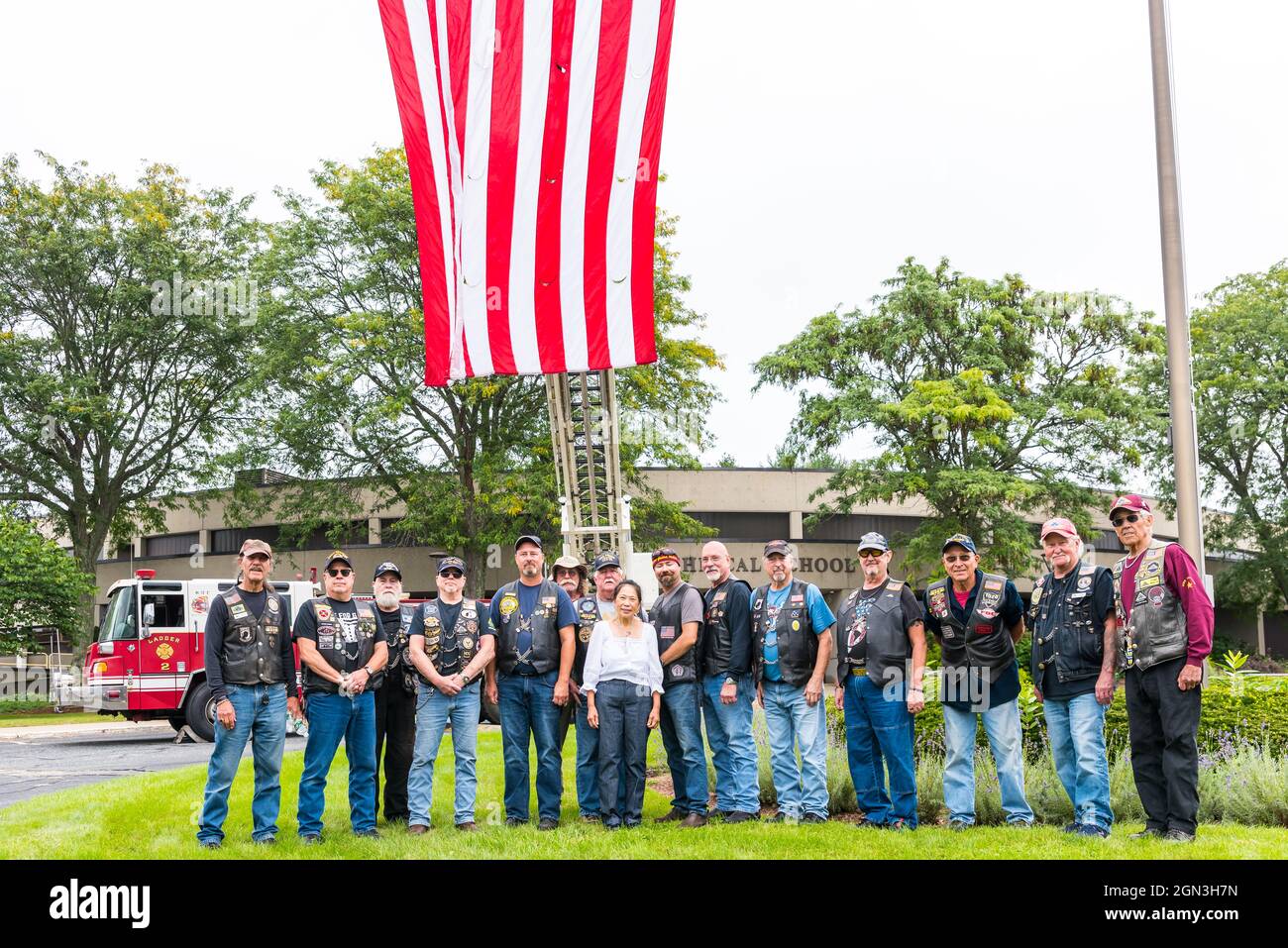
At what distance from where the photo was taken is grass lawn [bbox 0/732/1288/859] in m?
6.28

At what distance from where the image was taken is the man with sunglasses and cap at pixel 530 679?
7852 millimetres

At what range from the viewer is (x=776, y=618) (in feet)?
26.1

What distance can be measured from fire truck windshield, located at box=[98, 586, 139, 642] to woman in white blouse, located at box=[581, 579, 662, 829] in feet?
36.1

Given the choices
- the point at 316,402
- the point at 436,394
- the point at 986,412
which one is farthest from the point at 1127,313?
the point at 316,402

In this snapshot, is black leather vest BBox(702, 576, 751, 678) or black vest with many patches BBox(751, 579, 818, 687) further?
black leather vest BBox(702, 576, 751, 678)

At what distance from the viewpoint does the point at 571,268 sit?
12281 mm

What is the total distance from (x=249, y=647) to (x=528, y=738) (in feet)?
6.73

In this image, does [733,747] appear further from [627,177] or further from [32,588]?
[32,588]

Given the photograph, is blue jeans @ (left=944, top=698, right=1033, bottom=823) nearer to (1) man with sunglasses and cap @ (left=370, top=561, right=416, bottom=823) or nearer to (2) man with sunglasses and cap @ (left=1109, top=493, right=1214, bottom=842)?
(2) man with sunglasses and cap @ (left=1109, top=493, right=1214, bottom=842)

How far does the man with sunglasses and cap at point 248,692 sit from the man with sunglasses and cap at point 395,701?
3.42 feet

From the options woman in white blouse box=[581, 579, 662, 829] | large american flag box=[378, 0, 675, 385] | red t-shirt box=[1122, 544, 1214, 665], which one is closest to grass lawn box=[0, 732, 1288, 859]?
woman in white blouse box=[581, 579, 662, 829]

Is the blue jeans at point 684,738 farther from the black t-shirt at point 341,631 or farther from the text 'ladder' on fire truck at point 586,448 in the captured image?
the text 'ladder' on fire truck at point 586,448

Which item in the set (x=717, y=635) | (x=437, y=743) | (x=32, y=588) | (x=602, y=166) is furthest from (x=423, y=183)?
(x=32, y=588)
